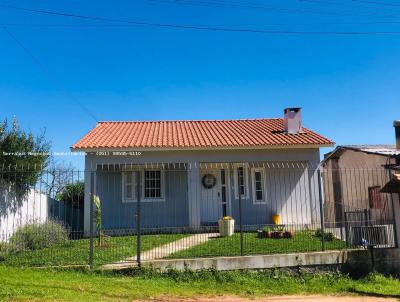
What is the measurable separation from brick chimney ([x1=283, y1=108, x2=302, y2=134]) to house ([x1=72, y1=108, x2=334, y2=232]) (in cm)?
12

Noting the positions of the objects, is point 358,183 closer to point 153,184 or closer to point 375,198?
point 375,198

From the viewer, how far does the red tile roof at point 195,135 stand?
52.5 feet

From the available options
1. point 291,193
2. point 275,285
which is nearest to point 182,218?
point 291,193

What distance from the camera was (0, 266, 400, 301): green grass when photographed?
7523 millimetres

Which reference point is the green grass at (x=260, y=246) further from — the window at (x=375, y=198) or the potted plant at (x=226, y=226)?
the window at (x=375, y=198)

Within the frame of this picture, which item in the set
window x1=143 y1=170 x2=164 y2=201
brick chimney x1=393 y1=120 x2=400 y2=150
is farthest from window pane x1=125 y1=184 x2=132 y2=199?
brick chimney x1=393 y1=120 x2=400 y2=150

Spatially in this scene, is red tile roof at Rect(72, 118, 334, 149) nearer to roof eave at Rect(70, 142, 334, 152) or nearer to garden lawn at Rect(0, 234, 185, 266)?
roof eave at Rect(70, 142, 334, 152)

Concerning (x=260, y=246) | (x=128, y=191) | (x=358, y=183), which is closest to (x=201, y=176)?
(x=128, y=191)

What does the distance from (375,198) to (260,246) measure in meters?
5.89

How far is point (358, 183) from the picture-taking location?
1734cm

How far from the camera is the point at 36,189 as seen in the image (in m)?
13.6

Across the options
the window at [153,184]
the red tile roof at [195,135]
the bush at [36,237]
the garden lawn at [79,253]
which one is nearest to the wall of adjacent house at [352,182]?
the red tile roof at [195,135]

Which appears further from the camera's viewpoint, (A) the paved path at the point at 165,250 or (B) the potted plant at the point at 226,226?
(B) the potted plant at the point at 226,226

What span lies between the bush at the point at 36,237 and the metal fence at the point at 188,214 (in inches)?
1.0
